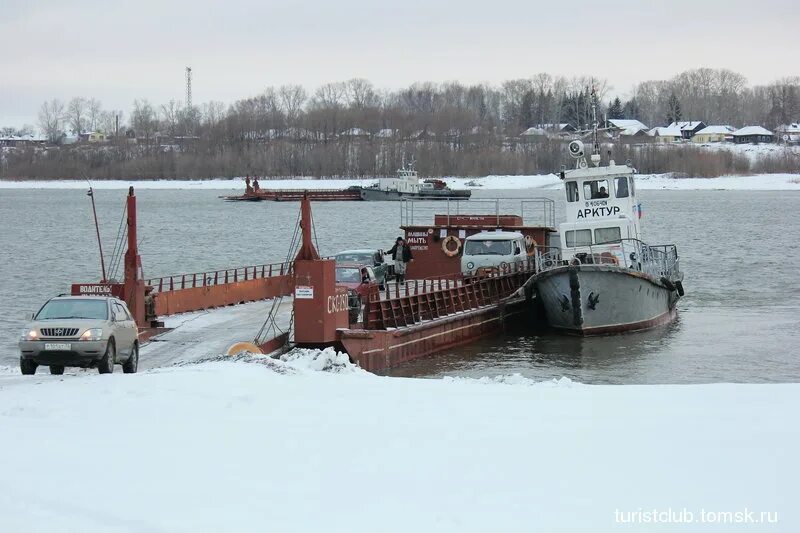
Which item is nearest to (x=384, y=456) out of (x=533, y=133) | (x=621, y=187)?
(x=621, y=187)

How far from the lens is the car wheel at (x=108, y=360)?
18.0 meters

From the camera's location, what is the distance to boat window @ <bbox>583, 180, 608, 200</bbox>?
112 ft

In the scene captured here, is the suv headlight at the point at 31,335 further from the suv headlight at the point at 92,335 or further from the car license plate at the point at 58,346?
the suv headlight at the point at 92,335

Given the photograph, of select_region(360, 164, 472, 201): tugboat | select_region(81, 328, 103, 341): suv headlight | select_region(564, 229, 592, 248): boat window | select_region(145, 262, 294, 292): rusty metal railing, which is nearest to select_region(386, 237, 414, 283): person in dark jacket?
select_region(145, 262, 294, 292): rusty metal railing

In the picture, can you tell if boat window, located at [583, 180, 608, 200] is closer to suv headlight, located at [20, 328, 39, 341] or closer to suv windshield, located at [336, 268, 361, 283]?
suv windshield, located at [336, 268, 361, 283]

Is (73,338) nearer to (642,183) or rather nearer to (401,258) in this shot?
(401,258)

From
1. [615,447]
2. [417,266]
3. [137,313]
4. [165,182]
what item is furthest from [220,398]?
[165,182]

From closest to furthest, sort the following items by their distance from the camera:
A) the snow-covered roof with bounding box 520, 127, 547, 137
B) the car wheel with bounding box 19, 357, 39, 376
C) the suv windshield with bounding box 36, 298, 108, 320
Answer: the car wheel with bounding box 19, 357, 39, 376 < the suv windshield with bounding box 36, 298, 108, 320 < the snow-covered roof with bounding box 520, 127, 547, 137

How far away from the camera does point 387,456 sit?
10.8m

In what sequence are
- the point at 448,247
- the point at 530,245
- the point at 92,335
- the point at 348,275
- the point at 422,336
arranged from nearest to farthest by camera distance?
the point at 92,335 < the point at 422,336 < the point at 348,275 < the point at 448,247 < the point at 530,245

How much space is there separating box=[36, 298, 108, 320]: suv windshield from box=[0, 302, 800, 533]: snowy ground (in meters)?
3.87

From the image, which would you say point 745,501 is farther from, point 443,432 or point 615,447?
point 443,432

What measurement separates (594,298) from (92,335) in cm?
1688

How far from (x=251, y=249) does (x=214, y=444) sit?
201 ft
